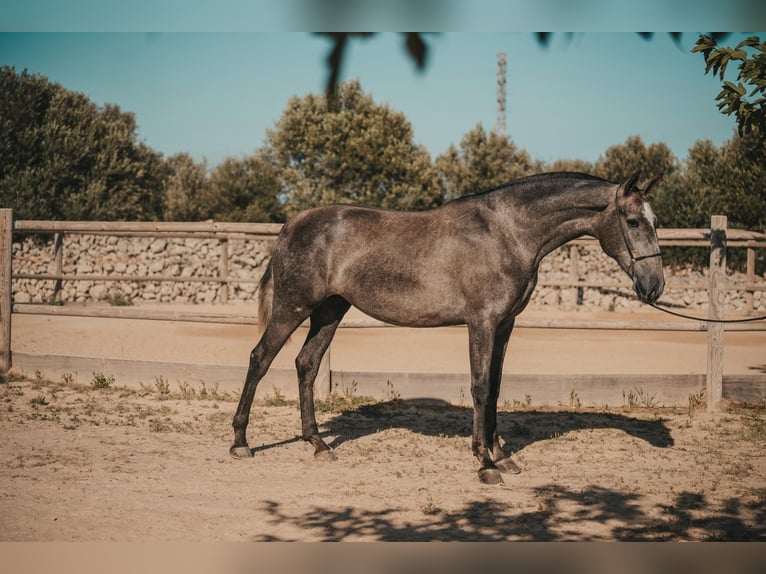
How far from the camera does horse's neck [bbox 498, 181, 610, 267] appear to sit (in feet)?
15.3

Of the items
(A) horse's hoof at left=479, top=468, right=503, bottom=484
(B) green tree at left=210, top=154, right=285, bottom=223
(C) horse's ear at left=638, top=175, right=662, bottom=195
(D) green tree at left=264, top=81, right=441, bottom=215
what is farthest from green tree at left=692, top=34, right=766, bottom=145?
(B) green tree at left=210, top=154, right=285, bottom=223

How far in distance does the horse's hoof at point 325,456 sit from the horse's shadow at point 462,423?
1.30 feet

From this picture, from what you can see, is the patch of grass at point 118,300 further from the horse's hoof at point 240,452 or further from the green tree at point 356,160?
the horse's hoof at point 240,452

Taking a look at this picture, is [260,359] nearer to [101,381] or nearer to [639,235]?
[639,235]

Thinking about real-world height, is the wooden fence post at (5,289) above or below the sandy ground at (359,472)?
above

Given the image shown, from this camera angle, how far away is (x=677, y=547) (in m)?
1.80

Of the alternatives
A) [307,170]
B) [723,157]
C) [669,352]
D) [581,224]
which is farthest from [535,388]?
[307,170]

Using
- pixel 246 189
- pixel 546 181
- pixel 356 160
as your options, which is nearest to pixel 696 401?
pixel 546 181

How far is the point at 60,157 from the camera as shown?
927 inches

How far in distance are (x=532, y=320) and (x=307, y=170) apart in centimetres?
2193

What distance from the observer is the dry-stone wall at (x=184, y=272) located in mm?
18609

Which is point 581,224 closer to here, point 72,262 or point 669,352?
point 669,352

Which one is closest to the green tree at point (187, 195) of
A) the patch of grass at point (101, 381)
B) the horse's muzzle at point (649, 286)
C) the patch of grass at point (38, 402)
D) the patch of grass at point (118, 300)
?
the patch of grass at point (118, 300)

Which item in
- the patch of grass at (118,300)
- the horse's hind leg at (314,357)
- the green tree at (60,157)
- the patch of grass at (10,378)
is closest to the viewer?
the horse's hind leg at (314,357)
